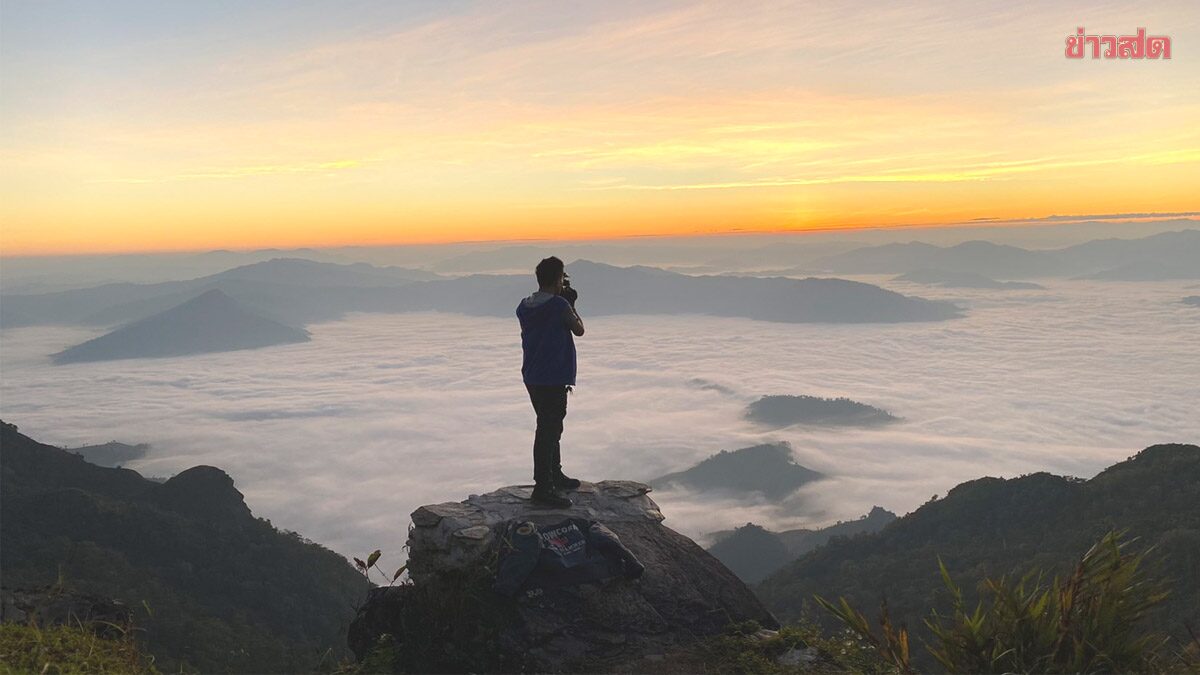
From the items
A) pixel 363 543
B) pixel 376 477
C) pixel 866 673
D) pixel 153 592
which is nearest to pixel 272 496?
pixel 376 477

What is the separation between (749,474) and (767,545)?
51770 millimetres

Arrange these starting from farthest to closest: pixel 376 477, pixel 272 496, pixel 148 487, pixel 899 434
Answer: pixel 899 434 → pixel 376 477 → pixel 272 496 → pixel 148 487

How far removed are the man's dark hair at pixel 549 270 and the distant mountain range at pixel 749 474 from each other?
5540 inches

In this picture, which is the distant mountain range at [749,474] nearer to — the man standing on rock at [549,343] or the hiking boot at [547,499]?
the hiking boot at [547,499]

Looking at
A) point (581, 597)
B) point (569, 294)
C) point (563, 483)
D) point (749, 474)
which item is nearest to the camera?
point (581, 597)

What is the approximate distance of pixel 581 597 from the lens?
7.31 meters

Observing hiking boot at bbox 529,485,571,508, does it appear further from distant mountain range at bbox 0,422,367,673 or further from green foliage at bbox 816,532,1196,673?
distant mountain range at bbox 0,422,367,673

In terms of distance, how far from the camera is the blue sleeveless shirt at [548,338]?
782 centimetres

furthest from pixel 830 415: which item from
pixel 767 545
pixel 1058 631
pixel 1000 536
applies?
pixel 1058 631

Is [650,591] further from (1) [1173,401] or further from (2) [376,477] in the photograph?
(1) [1173,401]

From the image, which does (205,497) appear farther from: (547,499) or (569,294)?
(569,294)

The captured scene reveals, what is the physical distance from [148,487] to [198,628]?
43.8m

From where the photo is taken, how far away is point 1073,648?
4320mm

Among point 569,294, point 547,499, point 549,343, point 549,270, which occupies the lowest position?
point 547,499
